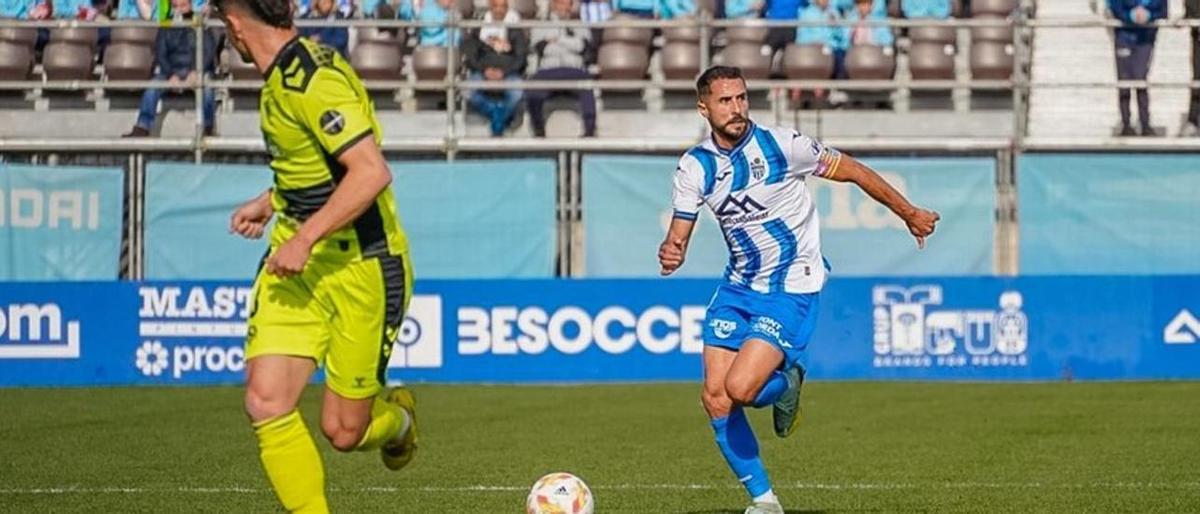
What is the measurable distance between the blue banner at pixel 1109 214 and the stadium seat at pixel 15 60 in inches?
447

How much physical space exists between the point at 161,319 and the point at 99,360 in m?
0.77

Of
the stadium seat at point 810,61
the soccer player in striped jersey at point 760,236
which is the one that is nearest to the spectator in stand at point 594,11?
the stadium seat at point 810,61

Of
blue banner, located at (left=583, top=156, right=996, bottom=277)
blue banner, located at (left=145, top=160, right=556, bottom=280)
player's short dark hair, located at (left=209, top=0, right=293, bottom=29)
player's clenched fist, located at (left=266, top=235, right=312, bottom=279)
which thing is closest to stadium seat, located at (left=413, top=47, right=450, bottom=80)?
blue banner, located at (left=145, top=160, right=556, bottom=280)

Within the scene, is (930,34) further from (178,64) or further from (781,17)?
(178,64)

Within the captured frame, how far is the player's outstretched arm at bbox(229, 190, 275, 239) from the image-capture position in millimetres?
8180

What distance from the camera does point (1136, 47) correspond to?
23.3 m

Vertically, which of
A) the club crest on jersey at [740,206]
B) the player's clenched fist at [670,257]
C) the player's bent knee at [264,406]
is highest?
the club crest on jersey at [740,206]

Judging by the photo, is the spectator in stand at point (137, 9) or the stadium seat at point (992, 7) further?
the stadium seat at point (992, 7)

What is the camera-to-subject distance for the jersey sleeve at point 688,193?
10.3 m

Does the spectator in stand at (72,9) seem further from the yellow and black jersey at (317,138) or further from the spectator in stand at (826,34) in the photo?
the yellow and black jersey at (317,138)

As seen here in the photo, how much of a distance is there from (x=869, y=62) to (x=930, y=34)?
117cm

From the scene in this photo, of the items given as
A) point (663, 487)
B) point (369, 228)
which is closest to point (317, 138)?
point (369, 228)

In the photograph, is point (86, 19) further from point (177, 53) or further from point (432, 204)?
point (432, 204)

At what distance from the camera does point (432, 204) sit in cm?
2214
